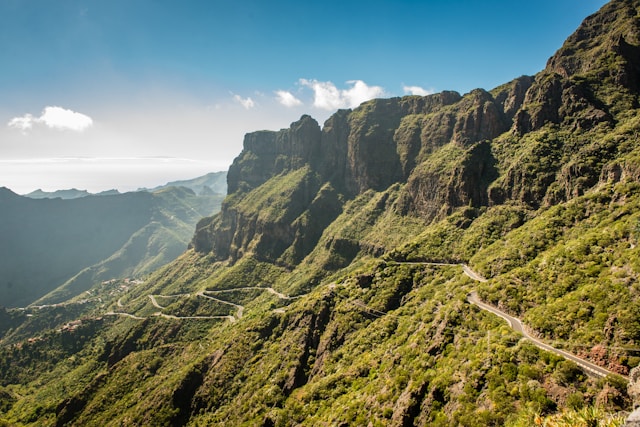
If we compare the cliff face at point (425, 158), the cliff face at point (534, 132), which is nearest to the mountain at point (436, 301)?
the cliff face at point (534, 132)

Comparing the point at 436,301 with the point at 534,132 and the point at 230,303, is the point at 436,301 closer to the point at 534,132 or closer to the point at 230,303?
the point at 534,132

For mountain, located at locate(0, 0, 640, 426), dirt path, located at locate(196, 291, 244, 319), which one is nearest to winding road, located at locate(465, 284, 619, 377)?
mountain, located at locate(0, 0, 640, 426)

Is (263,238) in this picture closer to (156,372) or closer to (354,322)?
(156,372)

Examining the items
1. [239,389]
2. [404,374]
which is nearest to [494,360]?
[404,374]

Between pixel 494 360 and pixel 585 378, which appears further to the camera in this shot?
pixel 494 360

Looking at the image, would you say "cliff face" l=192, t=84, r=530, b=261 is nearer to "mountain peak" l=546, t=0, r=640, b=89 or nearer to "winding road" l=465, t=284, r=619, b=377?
"mountain peak" l=546, t=0, r=640, b=89

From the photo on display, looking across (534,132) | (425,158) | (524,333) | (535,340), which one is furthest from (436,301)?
(425,158)

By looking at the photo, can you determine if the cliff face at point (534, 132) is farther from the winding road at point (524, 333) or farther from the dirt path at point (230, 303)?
the dirt path at point (230, 303)

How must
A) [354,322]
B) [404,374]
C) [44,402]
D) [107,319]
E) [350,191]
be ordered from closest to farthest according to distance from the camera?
1. [404,374]
2. [354,322]
3. [44,402]
4. [107,319]
5. [350,191]
